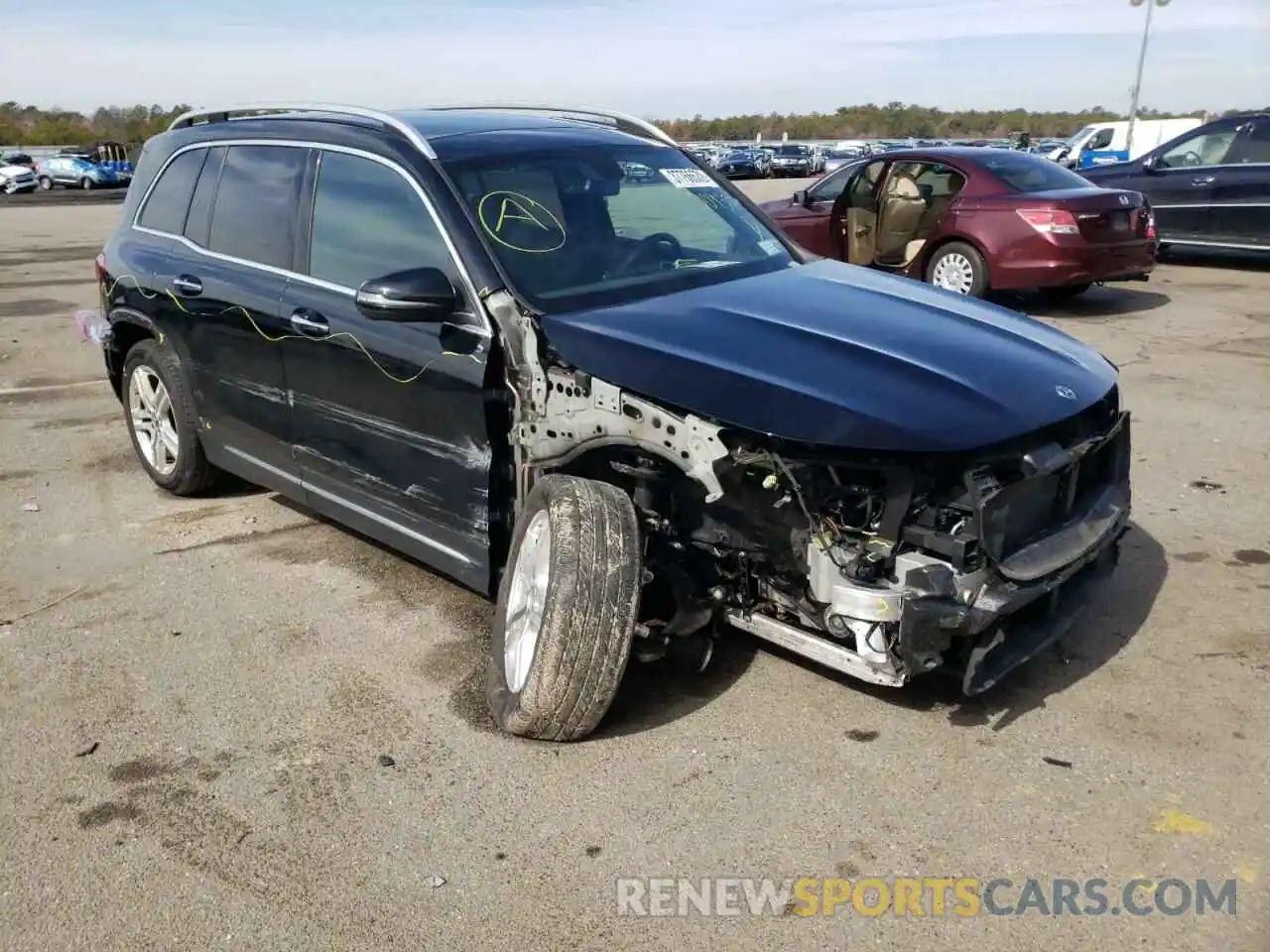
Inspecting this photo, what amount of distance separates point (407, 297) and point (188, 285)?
205cm

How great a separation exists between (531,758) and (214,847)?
95cm

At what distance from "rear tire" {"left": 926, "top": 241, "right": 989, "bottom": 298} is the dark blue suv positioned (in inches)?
242

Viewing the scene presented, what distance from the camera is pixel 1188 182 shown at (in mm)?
13242

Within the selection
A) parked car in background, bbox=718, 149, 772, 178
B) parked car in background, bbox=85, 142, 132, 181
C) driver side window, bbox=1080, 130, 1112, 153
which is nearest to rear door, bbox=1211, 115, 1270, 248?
driver side window, bbox=1080, 130, 1112, 153

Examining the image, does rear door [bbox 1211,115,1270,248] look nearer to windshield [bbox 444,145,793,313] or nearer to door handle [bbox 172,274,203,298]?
windshield [bbox 444,145,793,313]

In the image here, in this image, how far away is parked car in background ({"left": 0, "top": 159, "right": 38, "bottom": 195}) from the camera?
41156mm

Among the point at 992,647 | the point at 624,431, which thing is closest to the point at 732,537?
the point at 624,431

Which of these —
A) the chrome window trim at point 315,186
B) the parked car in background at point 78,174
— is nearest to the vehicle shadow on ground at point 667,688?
the chrome window trim at point 315,186

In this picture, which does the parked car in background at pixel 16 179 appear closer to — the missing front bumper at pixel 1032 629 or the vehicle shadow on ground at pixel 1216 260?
the vehicle shadow on ground at pixel 1216 260

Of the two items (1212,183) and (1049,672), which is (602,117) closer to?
(1049,672)

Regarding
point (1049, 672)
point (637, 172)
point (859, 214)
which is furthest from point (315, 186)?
point (859, 214)

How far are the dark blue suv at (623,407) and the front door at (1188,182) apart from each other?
33.8 feet

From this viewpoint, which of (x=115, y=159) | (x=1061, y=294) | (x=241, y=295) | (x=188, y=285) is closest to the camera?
(x=241, y=295)

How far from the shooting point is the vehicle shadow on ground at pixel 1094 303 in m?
11.1
